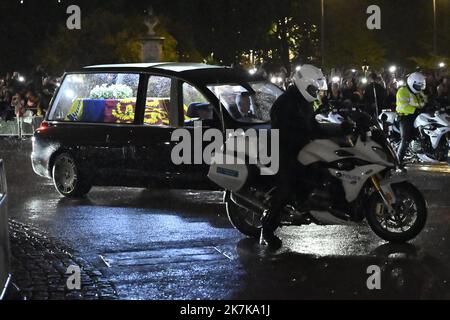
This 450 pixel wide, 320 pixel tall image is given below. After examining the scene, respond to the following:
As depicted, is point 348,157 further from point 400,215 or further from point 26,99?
point 26,99

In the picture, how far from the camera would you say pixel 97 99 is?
14609 mm

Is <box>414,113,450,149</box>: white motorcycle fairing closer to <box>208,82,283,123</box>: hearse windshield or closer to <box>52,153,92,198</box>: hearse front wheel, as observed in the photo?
<box>208,82,283,123</box>: hearse windshield

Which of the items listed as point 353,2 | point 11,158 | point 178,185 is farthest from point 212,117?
point 353,2

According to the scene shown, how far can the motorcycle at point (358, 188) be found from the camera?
10320 millimetres

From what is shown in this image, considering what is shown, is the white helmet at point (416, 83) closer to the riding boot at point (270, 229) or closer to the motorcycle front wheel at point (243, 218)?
the motorcycle front wheel at point (243, 218)

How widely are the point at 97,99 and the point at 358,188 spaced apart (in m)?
5.27

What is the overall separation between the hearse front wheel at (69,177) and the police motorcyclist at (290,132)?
15.6 feet

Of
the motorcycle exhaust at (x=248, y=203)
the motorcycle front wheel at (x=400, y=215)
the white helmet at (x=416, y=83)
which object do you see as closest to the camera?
the motorcycle front wheel at (x=400, y=215)

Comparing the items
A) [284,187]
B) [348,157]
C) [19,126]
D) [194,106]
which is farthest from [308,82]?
[19,126]

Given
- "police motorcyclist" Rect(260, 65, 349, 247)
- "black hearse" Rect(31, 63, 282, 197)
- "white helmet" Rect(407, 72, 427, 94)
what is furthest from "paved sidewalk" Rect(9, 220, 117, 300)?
"white helmet" Rect(407, 72, 427, 94)

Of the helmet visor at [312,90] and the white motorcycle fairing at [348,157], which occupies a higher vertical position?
the helmet visor at [312,90]

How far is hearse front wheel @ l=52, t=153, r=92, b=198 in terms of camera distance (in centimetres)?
1459

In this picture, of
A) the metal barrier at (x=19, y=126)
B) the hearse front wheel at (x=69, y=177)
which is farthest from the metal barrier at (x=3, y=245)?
the metal barrier at (x=19, y=126)

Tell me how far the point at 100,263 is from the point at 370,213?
260 cm
